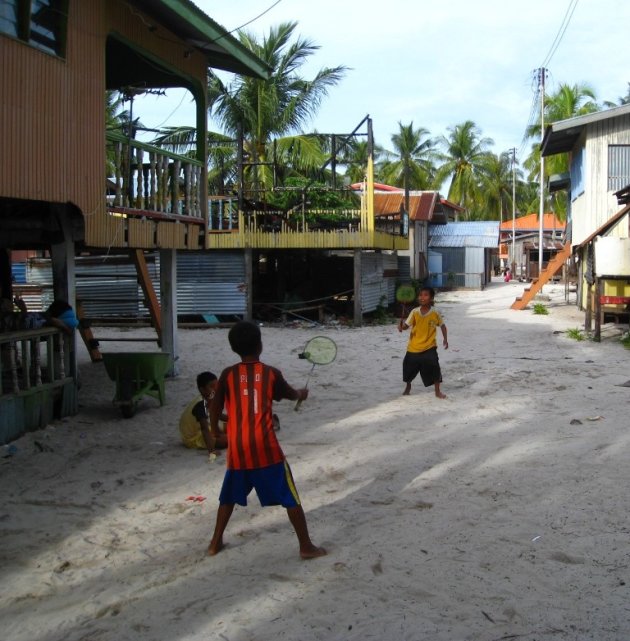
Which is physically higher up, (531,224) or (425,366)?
(531,224)

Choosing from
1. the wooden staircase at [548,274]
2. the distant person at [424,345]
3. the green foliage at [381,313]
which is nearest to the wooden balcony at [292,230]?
the green foliage at [381,313]

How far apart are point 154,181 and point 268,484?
18.9 feet

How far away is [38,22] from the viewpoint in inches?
259

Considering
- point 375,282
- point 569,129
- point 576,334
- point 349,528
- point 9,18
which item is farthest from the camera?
point 375,282

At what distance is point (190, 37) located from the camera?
380 inches

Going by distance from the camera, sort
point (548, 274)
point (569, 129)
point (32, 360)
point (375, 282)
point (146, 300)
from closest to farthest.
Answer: point (32, 360) < point (146, 300) < point (569, 129) < point (375, 282) < point (548, 274)

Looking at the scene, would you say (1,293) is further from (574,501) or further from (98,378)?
(574,501)

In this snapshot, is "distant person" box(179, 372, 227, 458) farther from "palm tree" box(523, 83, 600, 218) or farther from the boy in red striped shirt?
"palm tree" box(523, 83, 600, 218)

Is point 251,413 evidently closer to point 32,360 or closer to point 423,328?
point 32,360

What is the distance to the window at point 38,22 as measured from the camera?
621 cm

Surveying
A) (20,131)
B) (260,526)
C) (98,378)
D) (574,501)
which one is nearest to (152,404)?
(98,378)

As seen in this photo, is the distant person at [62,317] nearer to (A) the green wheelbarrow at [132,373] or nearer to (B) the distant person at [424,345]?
(A) the green wheelbarrow at [132,373]

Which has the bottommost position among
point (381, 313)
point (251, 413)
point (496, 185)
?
point (381, 313)

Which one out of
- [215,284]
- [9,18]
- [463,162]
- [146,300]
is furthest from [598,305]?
[463,162]
